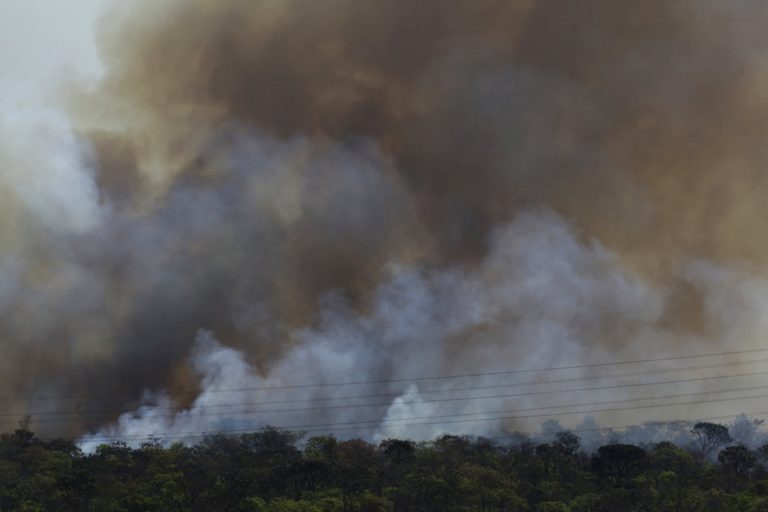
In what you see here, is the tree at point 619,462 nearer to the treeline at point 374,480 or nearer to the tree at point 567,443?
the treeline at point 374,480

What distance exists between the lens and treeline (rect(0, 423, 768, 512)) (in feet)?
163

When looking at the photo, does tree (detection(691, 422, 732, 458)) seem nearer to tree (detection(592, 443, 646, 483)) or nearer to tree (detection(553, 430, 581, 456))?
tree (detection(553, 430, 581, 456))

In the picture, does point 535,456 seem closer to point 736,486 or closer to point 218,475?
point 736,486

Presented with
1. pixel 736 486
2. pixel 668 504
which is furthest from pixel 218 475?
pixel 736 486

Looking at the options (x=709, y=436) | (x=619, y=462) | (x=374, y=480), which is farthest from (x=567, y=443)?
(x=374, y=480)

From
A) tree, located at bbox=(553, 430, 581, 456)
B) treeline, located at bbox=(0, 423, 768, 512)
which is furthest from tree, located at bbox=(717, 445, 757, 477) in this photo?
tree, located at bbox=(553, 430, 581, 456)

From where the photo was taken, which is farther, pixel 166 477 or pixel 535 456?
pixel 535 456

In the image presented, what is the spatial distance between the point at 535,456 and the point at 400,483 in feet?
54.7

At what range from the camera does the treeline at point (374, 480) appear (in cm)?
4959

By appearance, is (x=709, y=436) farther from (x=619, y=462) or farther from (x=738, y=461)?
(x=619, y=462)

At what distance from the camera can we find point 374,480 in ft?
183

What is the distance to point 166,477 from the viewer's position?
2121 inches

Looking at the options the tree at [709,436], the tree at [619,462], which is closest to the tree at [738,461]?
the tree at [619,462]

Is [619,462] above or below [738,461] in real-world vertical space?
above
